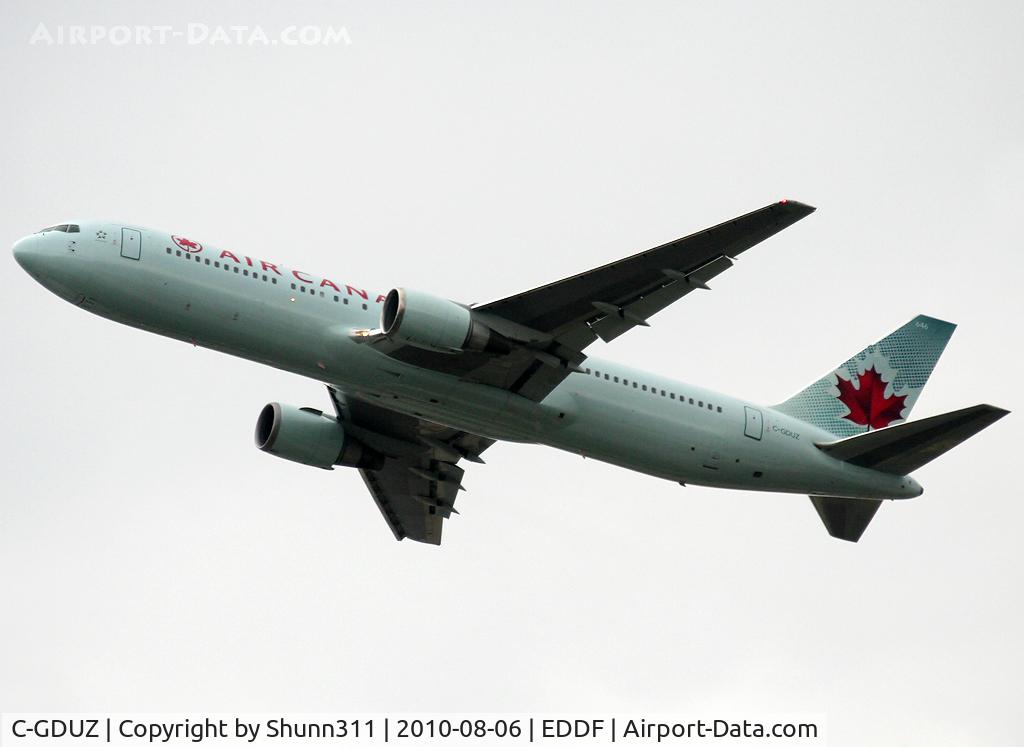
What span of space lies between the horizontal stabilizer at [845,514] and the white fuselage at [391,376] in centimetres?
202

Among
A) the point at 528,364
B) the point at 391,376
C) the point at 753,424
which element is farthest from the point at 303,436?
the point at 753,424

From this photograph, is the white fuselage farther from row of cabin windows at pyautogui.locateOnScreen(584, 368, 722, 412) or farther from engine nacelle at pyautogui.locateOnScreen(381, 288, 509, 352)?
engine nacelle at pyautogui.locateOnScreen(381, 288, 509, 352)

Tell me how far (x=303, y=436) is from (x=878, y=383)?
17.4m

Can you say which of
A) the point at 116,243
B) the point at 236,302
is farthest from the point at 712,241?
the point at 116,243

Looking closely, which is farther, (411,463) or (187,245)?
(411,463)

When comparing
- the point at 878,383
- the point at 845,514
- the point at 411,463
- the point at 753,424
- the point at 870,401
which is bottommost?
the point at 845,514

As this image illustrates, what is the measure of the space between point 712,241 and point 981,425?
9.61 meters

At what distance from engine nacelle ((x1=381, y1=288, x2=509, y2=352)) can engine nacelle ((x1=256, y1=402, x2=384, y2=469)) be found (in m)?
8.99

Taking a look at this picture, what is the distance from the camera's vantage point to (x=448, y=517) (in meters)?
43.5

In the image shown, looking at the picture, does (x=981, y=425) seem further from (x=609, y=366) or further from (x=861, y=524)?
(x=609, y=366)

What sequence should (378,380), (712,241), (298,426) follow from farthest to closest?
1. (298,426)
2. (378,380)
3. (712,241)

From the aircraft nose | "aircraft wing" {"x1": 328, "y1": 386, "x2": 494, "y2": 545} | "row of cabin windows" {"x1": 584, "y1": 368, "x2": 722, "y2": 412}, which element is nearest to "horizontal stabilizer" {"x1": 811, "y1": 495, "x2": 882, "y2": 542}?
"row of cabin windows" {"x1": 584, "y1": 368, "x2": 722, "y2": 412}

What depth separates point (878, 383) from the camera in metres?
40.9

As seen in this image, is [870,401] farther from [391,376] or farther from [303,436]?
[303,436]
